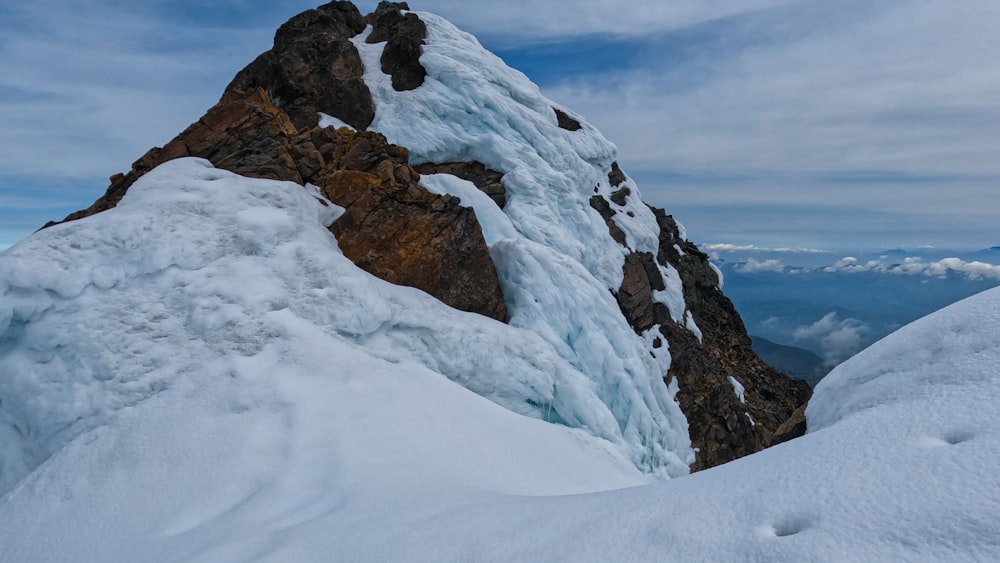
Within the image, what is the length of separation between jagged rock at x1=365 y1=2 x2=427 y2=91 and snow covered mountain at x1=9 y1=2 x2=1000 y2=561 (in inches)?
25.1

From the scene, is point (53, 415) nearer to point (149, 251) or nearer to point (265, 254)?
point (149, 251)

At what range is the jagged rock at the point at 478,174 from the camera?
827 inches

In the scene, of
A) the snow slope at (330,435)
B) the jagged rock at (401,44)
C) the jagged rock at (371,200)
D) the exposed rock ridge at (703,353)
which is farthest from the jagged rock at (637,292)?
the jagged rock at (401,44)

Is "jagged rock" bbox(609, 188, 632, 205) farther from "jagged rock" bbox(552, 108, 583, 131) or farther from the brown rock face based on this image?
the brown rock face

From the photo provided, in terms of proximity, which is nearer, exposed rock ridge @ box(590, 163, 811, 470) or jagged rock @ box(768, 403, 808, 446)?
jagged rock @ box(768, 403, 808, 446)

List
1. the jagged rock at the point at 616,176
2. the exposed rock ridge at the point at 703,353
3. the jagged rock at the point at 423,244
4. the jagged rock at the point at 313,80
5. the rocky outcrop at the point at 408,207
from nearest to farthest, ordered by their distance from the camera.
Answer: the jagged rock at the point at 423,244 → the rocky outcrop at the point at 408,207 → the jagged rock at the point at 313,80 → the exposed rock ridge at the point at 703,353 → the jagged rock at the point at 616,176

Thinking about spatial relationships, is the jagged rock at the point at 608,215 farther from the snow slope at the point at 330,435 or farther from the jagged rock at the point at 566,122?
the snow slope at the point at 330,435

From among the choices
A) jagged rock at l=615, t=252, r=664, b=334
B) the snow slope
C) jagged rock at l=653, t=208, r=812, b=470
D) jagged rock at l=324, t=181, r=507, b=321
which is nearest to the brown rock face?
jagged rock at l=324, t=181, r=507, b=321

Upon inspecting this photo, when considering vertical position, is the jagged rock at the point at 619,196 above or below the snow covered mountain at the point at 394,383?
above

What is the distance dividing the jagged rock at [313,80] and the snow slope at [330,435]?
851 cm

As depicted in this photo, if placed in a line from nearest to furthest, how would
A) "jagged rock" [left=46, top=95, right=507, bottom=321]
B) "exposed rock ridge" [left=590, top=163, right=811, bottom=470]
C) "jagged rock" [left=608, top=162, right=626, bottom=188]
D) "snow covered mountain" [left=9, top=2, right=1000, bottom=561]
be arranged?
1. "snow covered mountain" [left=9, top=2, right=1000, bottom=561]
2. "jagged rock" [left=46, top=95, right=507, bottom=321]
3. "exposed rock ridge" [left=590, top=163, right=811, bottom=470]
4. "jagged rock" [left=608, top=162, right=626, bottom=188]

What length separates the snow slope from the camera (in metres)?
3.86

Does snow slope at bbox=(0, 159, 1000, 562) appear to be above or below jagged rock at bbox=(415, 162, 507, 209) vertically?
below

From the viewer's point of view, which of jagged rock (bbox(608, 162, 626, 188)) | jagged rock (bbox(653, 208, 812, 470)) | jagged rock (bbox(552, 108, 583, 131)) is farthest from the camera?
jagged rock (bbox(608, 162, 626, 188))
